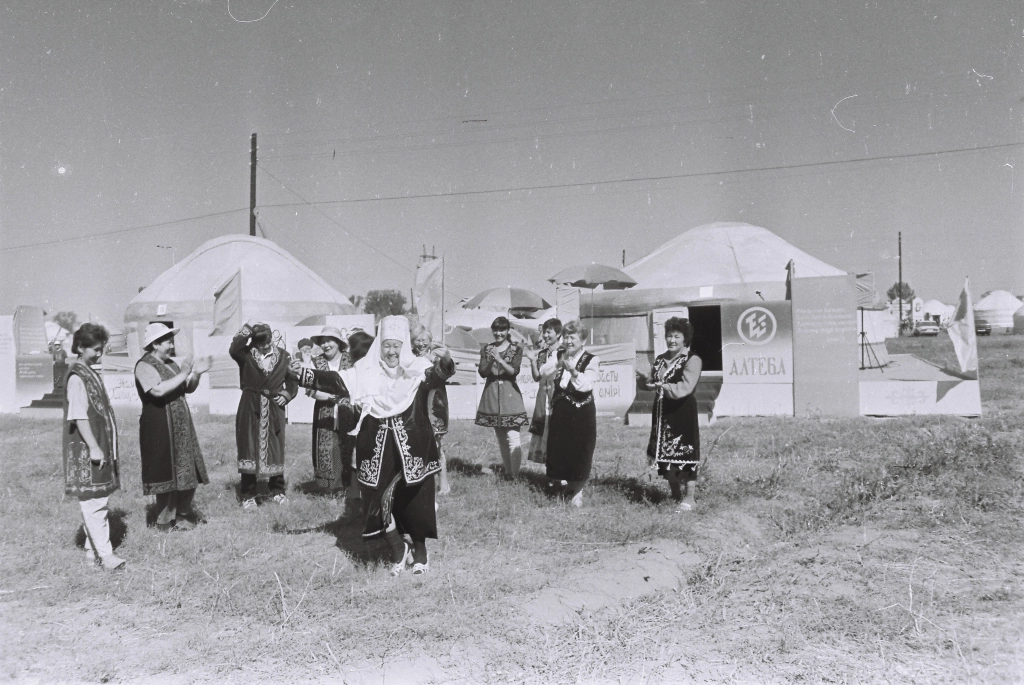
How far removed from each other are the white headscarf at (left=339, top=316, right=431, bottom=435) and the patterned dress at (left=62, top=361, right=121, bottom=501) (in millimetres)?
1632

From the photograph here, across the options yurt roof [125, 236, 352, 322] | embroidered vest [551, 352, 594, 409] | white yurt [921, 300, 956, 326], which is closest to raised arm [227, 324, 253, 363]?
embroidered vest [551, 352, 594, 409]

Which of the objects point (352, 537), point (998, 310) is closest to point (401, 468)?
point (352, 537)

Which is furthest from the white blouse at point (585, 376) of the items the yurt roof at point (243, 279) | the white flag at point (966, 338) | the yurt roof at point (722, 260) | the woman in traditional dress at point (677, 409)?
the yurt roof at point (243, 279)

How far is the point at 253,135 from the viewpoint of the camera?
2589 centimetres

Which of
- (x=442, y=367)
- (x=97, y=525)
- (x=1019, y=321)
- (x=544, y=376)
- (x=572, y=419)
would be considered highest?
(x=1019, y=321)

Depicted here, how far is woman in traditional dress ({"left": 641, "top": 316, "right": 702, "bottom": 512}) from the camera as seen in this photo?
5.77 m

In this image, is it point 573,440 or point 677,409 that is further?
point 573,440

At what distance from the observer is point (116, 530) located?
19.0ft

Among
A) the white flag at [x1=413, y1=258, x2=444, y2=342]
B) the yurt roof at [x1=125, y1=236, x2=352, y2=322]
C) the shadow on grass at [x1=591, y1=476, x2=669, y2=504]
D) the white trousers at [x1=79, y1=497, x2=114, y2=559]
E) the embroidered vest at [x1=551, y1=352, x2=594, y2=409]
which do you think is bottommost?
the shadow on grass at [x1=591, y1=476, x2=669, y2=504]

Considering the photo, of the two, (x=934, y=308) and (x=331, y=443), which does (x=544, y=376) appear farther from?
(x=934, y=308)

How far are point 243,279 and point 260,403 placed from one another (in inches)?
727

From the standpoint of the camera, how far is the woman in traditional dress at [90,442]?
4.62 m

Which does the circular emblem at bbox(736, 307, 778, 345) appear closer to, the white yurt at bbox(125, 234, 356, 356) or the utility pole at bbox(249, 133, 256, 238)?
the white yurt at bbox(125, 234, 356, 356)

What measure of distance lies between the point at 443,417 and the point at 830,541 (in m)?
2.82
